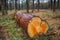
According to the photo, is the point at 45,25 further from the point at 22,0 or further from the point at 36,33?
the point at 22,0

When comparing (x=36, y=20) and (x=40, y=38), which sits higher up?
(x=36, y=20)

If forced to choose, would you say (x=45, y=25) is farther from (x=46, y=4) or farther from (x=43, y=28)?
(x=46, y=4)

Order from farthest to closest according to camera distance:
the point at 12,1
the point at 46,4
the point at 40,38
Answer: the point at 46,4
the point at 12,1
the point at 40,38

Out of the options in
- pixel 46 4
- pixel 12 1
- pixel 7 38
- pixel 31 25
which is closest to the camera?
pixel 31 25

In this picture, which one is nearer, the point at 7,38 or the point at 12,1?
the point at 7,38

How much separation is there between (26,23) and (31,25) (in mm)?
362

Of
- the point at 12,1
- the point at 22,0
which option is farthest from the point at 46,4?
the point at 12,1

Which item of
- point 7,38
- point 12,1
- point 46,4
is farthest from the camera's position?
point 46,4

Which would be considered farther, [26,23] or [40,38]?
[26,23]

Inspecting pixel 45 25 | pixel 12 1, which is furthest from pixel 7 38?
pixel 12 1

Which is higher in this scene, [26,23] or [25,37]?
[26,23]

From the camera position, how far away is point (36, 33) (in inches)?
Result: 281

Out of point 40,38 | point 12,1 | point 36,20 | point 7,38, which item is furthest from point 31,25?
point 12,1

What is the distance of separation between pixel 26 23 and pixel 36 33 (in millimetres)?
722
